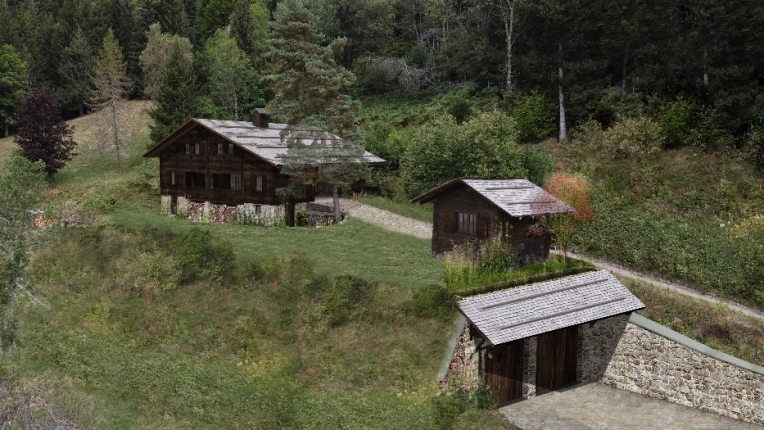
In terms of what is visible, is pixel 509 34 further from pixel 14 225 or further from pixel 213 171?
pixel 14 225

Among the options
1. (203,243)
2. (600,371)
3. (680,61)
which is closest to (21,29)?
(203,243)

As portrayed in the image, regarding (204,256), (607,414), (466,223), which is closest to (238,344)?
(204,256)

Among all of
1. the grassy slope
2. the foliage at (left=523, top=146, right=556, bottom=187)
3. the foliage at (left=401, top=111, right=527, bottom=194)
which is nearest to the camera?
the grassy slope

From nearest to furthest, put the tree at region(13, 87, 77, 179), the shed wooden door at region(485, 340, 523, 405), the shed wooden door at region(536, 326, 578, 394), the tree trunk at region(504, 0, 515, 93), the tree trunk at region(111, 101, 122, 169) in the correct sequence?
the shed wooden door at region(485, 340, 523, 405) < the shed wooden door at region(536, 326, 578, 394) < the tree trunk at region(504, 0, 515, 93) < the tree at region(13, 87, 77, 179) < the tree trunk at region(111, 101, 122, 169)

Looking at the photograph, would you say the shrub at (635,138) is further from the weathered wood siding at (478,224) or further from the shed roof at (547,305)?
the shed roof at (547,305)

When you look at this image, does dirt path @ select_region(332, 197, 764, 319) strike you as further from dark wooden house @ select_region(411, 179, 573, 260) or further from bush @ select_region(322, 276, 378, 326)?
bush @ select_region(322, 276, 378, 326)

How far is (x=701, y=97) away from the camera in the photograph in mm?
42594

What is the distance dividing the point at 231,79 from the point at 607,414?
54427 mm

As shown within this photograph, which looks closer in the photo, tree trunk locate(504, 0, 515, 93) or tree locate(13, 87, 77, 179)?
tree trunk locate(504, 0, 515, 93)

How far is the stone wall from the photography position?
22.4 m

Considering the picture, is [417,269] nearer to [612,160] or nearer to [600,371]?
[600,371]

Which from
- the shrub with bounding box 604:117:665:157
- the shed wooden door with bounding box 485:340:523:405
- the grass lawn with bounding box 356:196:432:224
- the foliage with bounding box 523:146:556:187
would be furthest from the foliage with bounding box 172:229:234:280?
the shrub with bounding box 604:117:665:157

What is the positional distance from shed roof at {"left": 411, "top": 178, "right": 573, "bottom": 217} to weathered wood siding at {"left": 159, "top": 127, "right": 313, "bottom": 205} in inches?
552

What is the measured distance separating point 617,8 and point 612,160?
1263 cm
